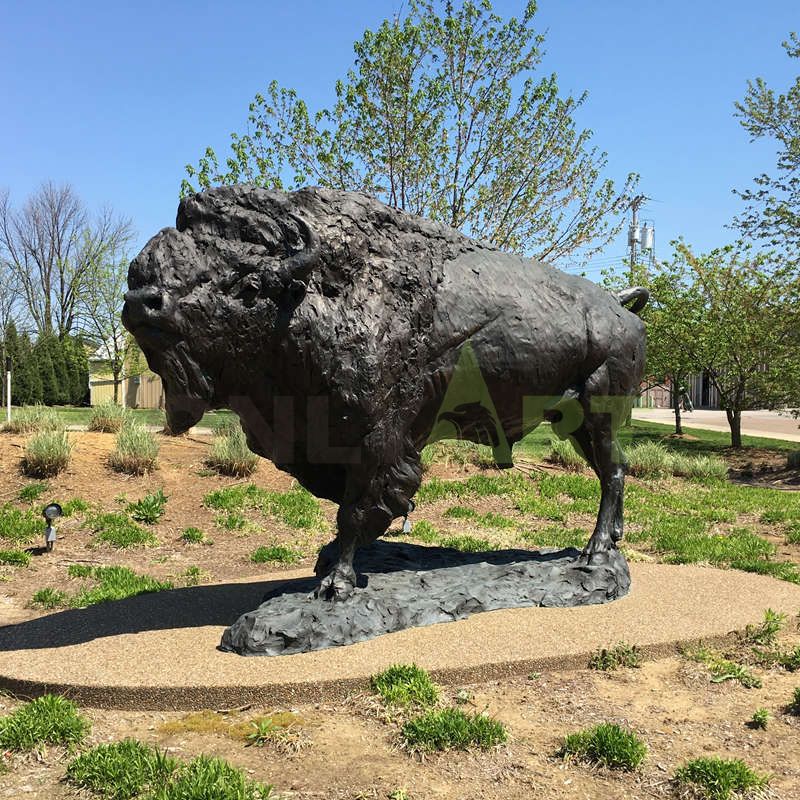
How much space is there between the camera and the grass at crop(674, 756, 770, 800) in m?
2.67

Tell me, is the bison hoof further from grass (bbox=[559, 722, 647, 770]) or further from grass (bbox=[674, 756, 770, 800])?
grass (bbox=[674, 756, 770, 800])

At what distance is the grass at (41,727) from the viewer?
3.04 metres

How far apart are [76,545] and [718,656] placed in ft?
18.8

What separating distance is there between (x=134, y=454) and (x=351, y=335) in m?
5.97

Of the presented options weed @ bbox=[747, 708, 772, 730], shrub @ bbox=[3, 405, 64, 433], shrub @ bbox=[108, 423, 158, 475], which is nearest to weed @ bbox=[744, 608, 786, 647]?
weed @ bbox=[747, 708, 772, 730]

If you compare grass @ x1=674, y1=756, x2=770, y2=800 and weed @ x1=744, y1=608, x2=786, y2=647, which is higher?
weed @ x1=744, y1=608, x2=786, y2=647

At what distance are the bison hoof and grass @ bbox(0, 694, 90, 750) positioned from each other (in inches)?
Result: 51.7

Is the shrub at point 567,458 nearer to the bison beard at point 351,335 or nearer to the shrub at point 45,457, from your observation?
the bison beard at point 351,335

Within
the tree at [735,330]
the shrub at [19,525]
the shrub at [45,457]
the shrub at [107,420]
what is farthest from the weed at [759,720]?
the tree at [735,330]

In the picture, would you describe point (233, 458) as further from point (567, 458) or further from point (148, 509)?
point (567, 458)

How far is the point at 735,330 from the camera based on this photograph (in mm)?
16656

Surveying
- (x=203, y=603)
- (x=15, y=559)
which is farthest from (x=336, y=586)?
(x=15, y=559)

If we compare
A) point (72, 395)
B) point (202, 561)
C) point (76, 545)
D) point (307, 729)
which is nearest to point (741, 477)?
point (202, 561)

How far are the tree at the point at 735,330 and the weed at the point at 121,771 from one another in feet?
50.4
